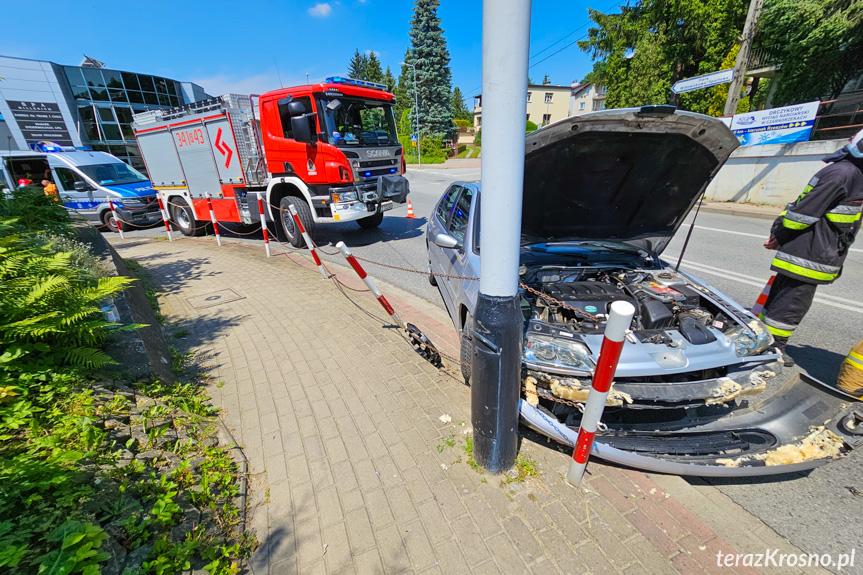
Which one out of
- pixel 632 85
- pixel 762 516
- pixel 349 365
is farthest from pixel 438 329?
pixel 632 85

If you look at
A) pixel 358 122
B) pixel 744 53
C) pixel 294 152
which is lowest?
pixel 294 152

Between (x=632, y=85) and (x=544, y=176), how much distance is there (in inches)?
893

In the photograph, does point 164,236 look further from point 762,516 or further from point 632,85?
point 632,85

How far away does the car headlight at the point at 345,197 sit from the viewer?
7.45 m

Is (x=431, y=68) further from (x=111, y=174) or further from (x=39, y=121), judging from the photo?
(x=111, y=174)

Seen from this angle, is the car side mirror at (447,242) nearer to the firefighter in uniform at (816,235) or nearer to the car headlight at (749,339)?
the car headlight at (749,339)

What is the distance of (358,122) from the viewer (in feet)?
25.9

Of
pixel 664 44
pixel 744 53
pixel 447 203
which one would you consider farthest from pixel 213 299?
pixel 664 44

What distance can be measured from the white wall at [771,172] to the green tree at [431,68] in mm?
29227

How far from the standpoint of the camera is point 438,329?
14.3 feet

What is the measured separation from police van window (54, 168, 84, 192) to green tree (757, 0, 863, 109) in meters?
25.9

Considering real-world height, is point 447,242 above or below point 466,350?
above

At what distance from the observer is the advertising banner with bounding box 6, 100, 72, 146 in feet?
73.5

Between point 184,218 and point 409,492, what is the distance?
38.7 feet
